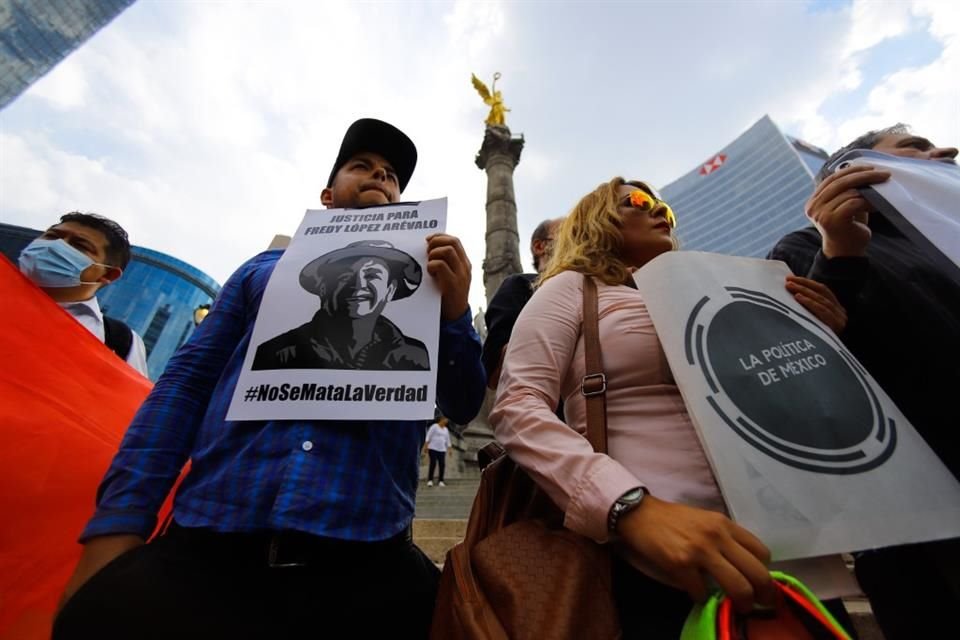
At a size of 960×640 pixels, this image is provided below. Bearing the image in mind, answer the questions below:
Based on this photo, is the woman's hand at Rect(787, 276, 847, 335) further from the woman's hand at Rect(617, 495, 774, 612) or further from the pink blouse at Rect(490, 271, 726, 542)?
the woman's hand at Rect(617, 495, 774, 612)

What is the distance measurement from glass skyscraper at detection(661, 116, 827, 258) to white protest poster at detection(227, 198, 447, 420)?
4121 centimetres

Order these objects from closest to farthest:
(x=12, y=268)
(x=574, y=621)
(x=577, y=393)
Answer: (x=574, y=621) → (x=577, y=393) → (x=12, y=268)

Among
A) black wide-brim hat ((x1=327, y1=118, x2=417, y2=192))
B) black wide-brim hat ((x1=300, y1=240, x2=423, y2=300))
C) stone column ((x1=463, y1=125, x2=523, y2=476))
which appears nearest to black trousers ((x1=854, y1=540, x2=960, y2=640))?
black wide-brim hat ((x1=300, y1=240, x2=423, y2=300))

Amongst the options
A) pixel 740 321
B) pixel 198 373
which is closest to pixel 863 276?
pixel 740 321

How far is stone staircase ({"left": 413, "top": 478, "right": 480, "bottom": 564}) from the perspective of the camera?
9.98ft

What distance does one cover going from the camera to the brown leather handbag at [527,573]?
721 millimetres

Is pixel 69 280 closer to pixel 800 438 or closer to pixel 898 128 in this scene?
pixel 800 438

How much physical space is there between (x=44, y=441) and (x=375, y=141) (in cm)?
135

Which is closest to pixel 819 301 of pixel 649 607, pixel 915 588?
pixel 915 588

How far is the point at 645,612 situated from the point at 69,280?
8.06 ft

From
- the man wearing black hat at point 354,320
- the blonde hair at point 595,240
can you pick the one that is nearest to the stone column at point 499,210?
the blonde hair at point 595,240

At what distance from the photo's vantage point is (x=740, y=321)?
3.04ft

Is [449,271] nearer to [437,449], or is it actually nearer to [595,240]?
[595,240]

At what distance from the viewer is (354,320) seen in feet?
3.41
